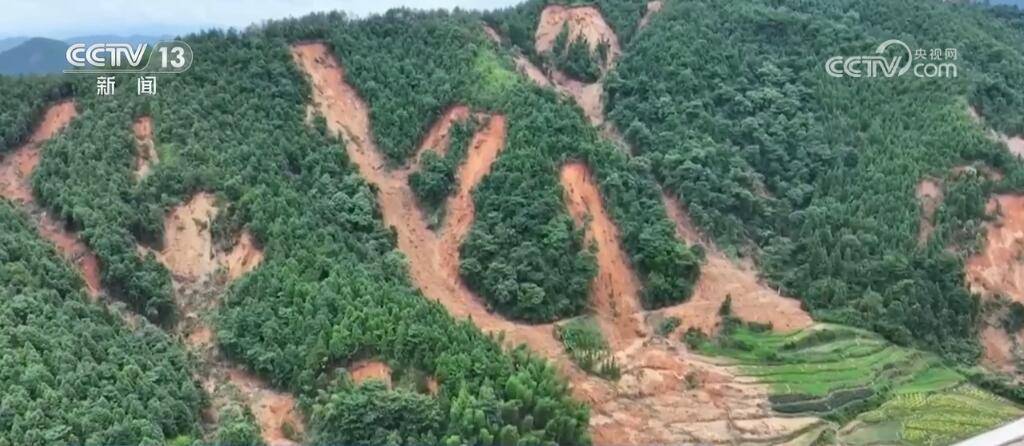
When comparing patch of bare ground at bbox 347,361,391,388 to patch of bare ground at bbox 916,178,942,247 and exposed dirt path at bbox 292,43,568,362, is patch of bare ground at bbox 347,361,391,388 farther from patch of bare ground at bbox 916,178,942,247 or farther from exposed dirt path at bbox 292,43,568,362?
patch of bare ground at bbox 916,178,942,247

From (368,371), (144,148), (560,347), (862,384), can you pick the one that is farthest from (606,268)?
(144,148)

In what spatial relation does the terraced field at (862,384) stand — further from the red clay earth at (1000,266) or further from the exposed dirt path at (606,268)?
the red clay earth at (1000,266)

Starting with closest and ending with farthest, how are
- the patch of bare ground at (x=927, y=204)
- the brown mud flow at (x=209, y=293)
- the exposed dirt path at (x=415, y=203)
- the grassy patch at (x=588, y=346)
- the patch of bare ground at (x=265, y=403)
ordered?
the patch of bare ground at (x=265, y=403)
the brown mud flow at (x=209, y=293)
the grassy patch at (x=588, y=346)
the exposed dirt path at (x=415, y=203)
the patch of bare ground at (x=927, y=204)

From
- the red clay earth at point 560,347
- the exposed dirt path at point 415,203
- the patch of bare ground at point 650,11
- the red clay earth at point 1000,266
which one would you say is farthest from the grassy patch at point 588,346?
the patch of bare ground at point 650,11

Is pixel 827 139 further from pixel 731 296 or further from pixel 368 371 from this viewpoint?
pixel 368 371

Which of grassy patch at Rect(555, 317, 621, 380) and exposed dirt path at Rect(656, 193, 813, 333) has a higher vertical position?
exposed dirt path at Rect(656, 193, 813, 333)

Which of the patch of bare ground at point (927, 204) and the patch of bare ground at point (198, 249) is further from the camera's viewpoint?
the patch of bare ground at point (927, 204)

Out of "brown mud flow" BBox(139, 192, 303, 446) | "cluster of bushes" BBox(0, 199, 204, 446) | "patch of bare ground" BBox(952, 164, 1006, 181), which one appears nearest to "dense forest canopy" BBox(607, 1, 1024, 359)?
"patch of bare ground" BBox(952, 164, 1006, 181)
